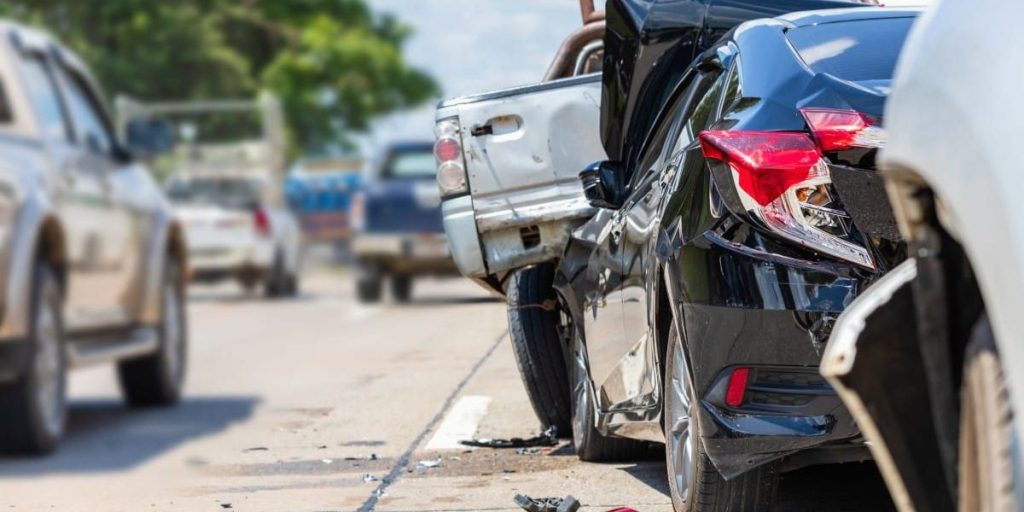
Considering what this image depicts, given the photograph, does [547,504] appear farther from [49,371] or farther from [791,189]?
[49,371]

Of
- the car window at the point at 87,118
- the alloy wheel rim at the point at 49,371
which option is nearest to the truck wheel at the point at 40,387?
the alloy wheel rim at the point at 49,371

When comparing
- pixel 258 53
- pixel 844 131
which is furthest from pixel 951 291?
pixel 258 53

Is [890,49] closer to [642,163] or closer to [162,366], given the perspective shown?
[642,163]

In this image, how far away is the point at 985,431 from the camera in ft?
10.3

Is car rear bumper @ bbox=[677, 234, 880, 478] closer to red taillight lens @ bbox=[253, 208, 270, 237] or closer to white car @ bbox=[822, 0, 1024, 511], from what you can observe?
white car @ bbox=[822, 0, 1024, 511]

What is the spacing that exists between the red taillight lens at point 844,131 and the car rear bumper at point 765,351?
0.33 m

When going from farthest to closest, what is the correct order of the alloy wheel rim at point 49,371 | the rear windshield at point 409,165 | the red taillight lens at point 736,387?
the rear windshield at point 409,165 → the alloy wheel rim at point 49,371 → the red taillight lens at point 736,387

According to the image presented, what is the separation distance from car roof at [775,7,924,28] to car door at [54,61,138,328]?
461 centimetres

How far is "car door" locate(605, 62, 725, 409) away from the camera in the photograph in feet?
18.5

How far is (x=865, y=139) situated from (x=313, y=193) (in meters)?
48.4

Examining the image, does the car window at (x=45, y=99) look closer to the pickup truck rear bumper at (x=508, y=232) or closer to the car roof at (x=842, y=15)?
the pickup truck rear bumper at (x=508, y=232)

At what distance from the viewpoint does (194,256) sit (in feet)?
82.7

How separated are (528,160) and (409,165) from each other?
14085 mm

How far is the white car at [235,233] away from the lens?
25.4 m
